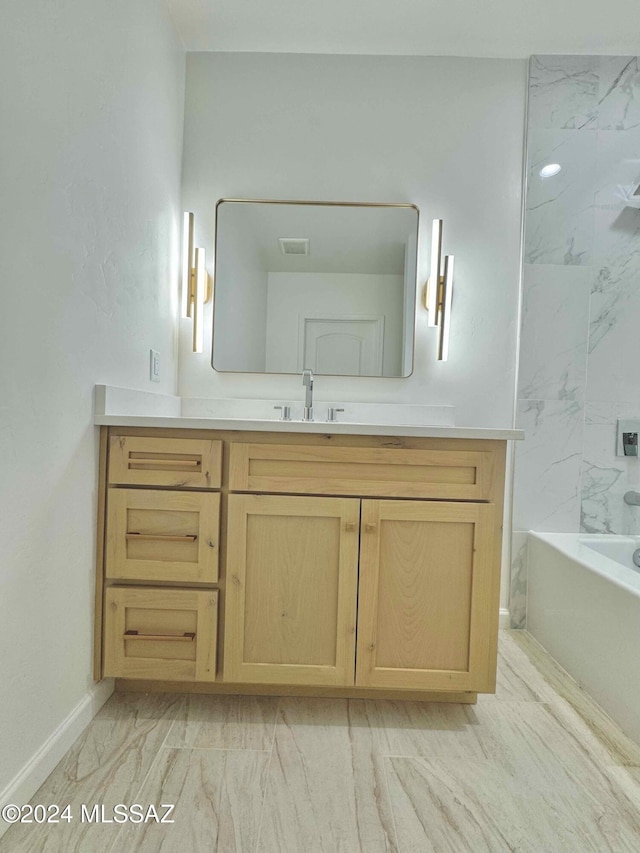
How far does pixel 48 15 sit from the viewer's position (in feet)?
3.92

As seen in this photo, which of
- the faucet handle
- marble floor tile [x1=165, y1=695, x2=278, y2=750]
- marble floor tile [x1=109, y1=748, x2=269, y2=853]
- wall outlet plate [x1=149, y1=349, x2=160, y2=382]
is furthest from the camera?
the faucet handle

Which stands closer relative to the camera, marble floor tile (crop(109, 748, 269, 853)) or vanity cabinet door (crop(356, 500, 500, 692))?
marble floor tile (crop(109, 748, 269, 853))

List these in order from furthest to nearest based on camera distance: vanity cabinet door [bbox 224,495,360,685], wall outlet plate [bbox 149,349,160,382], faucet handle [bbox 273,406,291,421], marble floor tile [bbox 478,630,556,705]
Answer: faucet handle [bbox 273,406,291,421] → wall outlet plate [bbox 149,349,160,382] → marble floor tile [bbox 478,630,556,705] → vanity cabinet door [bbox 224,495,360,685]

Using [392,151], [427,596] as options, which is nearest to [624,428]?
[427,596]

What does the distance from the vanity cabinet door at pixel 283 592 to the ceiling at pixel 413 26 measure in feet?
6.05

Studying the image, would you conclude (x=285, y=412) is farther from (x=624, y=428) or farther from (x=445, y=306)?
(x=624, y=428)

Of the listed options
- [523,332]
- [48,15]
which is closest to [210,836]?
[48,15]

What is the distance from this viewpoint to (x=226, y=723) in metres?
1.54

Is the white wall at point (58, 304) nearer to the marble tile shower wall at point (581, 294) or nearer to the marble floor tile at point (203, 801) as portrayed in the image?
the marble floor tile at point (203, 801)

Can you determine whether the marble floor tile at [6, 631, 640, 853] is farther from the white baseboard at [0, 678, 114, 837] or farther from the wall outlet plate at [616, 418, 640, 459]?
the wall outlet plate at [616, 418, 640, 459]

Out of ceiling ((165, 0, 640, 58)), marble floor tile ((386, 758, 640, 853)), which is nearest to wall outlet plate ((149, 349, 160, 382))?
ceiling ((165, 0, 640, 58))

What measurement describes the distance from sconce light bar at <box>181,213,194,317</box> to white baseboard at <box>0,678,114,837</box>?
1.42 metres

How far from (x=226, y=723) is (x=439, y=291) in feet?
5.69

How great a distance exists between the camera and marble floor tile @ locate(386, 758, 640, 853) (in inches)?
44.6
